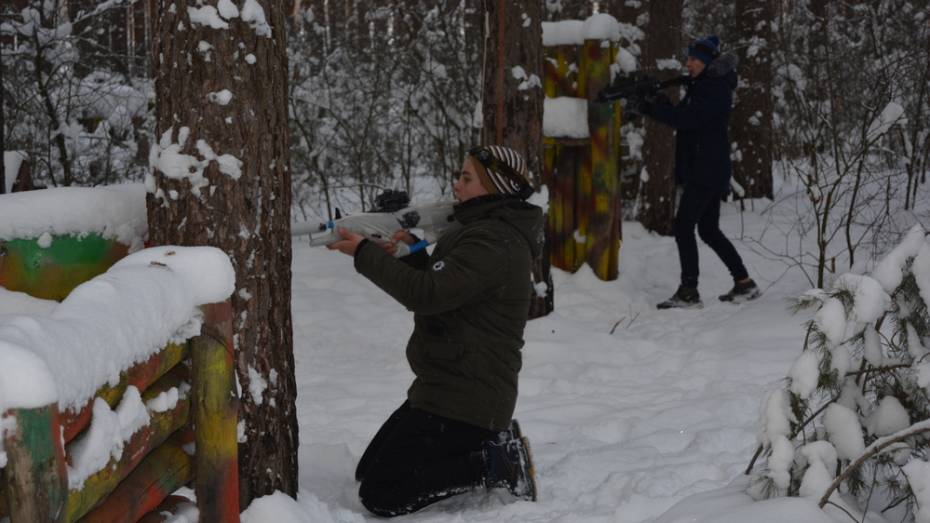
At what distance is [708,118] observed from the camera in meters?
6.74

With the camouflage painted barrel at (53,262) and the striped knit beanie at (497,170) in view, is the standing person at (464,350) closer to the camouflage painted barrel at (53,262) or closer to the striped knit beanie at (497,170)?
the striped knit beanie at (497,170)

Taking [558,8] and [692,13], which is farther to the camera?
[692,13]

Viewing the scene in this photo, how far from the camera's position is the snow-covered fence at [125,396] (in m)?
1.57

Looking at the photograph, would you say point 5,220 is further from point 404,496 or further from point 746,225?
point 746,225

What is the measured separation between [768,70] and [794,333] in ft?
19.2

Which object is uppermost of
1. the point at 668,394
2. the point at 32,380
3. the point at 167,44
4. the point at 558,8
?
the point at 558,8

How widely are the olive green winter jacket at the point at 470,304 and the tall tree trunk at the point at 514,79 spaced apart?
2.61 m

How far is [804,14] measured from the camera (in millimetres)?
14406

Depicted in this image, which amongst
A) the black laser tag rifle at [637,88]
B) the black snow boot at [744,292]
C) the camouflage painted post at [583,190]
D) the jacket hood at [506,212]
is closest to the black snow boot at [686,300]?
the black snow boot at [744,292]

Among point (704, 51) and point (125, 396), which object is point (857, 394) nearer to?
point (125, 396)

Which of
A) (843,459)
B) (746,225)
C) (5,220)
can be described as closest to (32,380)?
(5,220)

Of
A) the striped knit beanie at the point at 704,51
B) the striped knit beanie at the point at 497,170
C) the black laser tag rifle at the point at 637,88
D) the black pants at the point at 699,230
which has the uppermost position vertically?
the striped knit beanie at the point at 704,51

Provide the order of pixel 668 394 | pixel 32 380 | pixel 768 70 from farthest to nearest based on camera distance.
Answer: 1. pixel 768 70
2. pixel 668 394
3. pixel 32 380

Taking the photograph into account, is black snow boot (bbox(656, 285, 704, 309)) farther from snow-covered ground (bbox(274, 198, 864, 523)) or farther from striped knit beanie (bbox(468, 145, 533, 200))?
striped knit beanie (bbox(468, 145, 533, 200))
